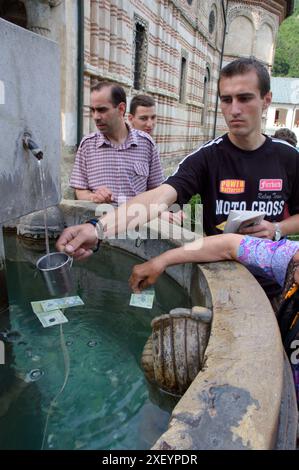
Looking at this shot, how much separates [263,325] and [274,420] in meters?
0.52

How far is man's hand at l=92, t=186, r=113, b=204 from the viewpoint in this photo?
331 centimetres

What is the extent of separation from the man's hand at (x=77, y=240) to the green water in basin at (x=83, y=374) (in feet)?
2.18

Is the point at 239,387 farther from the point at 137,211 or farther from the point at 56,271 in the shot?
the point at 137,211

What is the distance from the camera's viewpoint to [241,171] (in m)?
A: 2.31

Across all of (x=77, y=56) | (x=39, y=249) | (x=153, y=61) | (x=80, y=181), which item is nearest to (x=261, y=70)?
(x=80, y=181)

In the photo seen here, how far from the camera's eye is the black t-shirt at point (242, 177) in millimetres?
2312

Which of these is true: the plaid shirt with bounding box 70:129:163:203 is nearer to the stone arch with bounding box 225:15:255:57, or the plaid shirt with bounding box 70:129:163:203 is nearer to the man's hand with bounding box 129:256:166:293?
the man's hand with bounding box 129:256:166:293

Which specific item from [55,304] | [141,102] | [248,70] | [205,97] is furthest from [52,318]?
[205,97]

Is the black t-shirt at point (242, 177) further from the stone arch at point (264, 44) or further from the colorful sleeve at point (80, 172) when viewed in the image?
the stone arch at point (264, 44)

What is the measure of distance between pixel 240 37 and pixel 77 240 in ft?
76.7

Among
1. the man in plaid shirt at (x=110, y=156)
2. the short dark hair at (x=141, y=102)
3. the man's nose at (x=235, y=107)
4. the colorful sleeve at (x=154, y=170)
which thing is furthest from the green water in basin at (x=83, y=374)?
the short dark hair at (x=141, y=102)

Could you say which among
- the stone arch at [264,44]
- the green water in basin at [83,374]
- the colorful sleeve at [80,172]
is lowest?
the green water in basin at [83,374]
